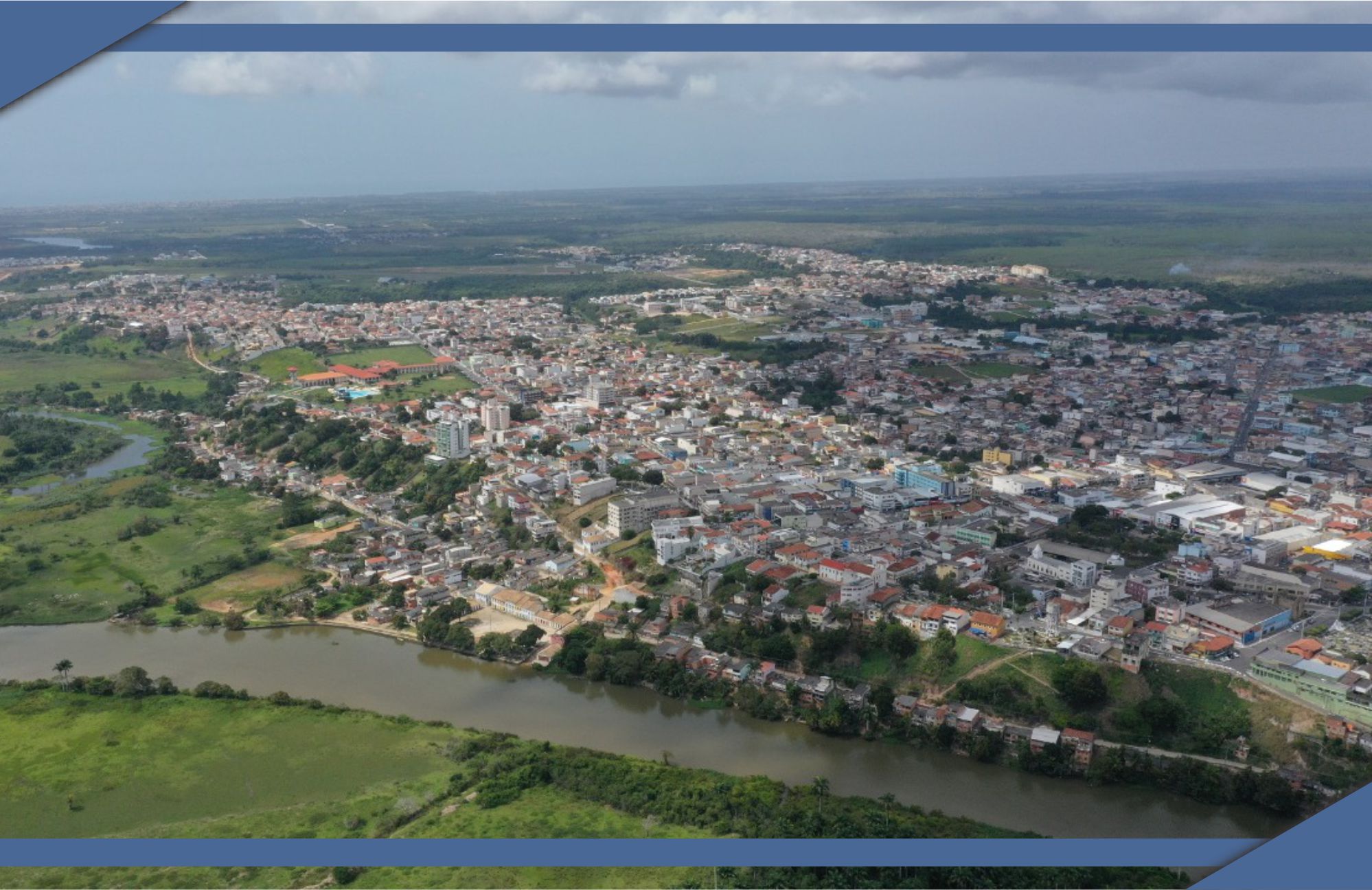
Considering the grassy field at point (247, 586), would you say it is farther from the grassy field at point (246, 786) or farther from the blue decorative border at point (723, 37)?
the blue decorative border at point (723, 37)

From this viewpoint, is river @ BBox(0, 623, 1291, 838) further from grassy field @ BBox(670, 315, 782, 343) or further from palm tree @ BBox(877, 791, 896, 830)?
grassy field @ BBox(670, 315, 782, 343)

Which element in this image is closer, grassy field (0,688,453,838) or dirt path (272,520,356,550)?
grassy field (0,688,453,838)

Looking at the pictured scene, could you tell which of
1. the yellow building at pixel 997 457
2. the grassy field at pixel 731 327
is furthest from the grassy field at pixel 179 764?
the grassy field at pixel 731 327

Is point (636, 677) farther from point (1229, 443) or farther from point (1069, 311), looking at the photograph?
point (1069, 311)

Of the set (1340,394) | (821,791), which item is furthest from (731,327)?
(821,791)

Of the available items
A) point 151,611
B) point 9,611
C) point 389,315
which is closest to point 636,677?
point 151,611

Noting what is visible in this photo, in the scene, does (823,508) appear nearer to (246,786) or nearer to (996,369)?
(996,369)

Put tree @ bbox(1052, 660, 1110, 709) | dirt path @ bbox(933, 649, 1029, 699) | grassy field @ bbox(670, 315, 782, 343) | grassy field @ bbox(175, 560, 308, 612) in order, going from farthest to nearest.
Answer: grassy field @ bbox(670, 315, 782, 343), grassy field @ bbox(175, 560, 308, 612), dirt path @ bbox(933, 649, 1029, 699), tree @ bbox(1052, 660, 1110, 709)

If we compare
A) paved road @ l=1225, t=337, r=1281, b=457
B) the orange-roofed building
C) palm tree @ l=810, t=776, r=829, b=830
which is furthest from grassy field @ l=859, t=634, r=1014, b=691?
paved road @ l=1225, t=337, r=1281, b=457
